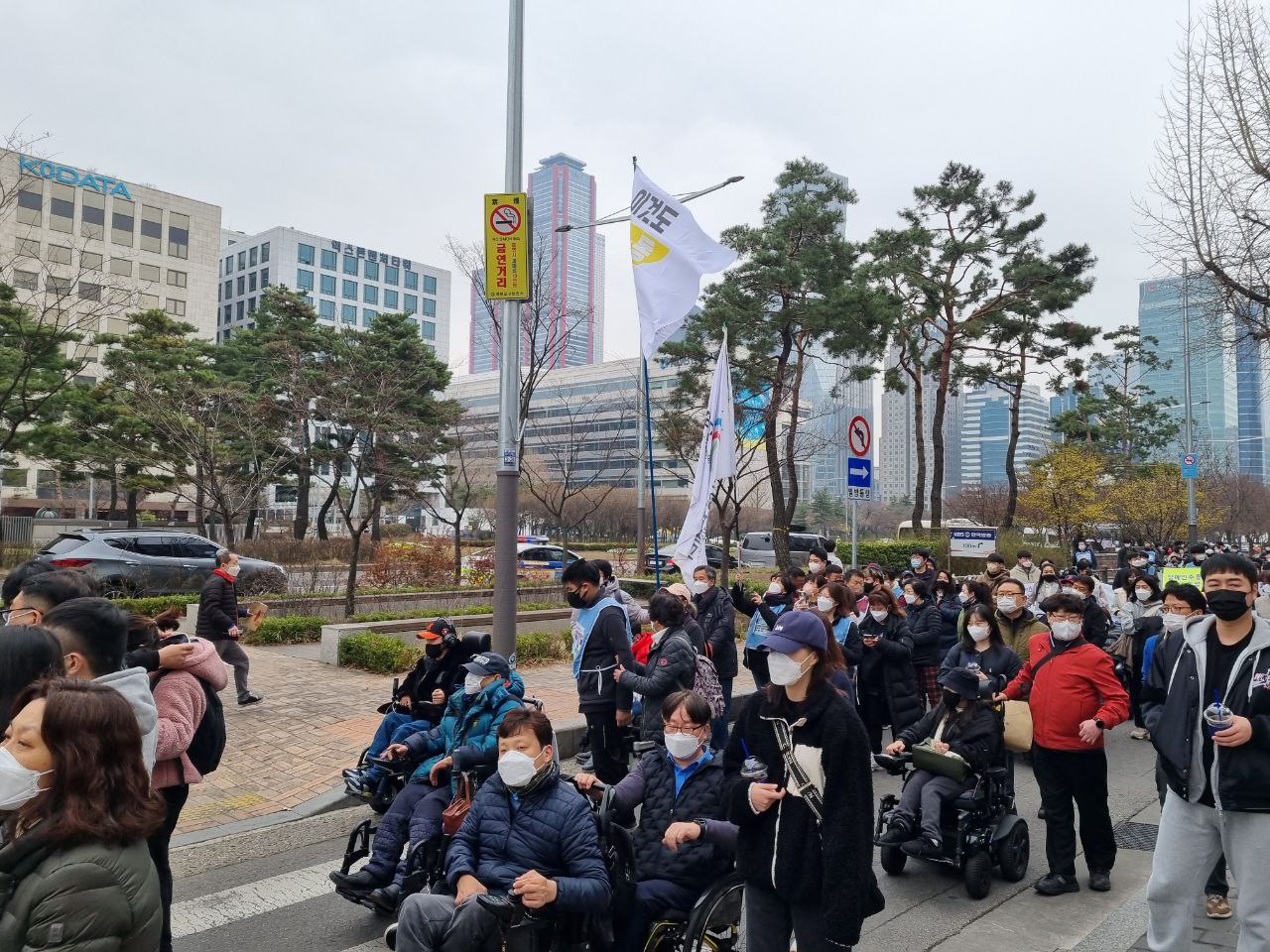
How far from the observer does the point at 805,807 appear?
310 cm

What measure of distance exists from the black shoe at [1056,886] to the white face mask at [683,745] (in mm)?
2659

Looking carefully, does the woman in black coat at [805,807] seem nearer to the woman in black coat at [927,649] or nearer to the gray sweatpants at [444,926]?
the gray sweatpants at [444,926]

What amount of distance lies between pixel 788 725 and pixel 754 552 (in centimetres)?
3450

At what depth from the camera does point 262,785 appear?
707 centimetres

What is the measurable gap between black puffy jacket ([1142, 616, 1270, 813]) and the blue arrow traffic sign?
5.79 metres

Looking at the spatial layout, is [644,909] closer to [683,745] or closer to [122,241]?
[683,745]

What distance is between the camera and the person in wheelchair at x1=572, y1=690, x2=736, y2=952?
3.73 meters

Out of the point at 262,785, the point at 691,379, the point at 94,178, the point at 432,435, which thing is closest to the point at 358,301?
the point at 94,178

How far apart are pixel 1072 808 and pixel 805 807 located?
118 inches

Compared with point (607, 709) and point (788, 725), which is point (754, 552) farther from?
point (788, 725)

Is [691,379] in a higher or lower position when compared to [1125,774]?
higher

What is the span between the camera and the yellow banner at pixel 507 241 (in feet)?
29.8

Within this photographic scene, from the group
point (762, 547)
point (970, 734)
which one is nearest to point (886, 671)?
point (970, 734)

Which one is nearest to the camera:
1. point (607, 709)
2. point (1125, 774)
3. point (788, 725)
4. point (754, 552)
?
point (788, 725)
